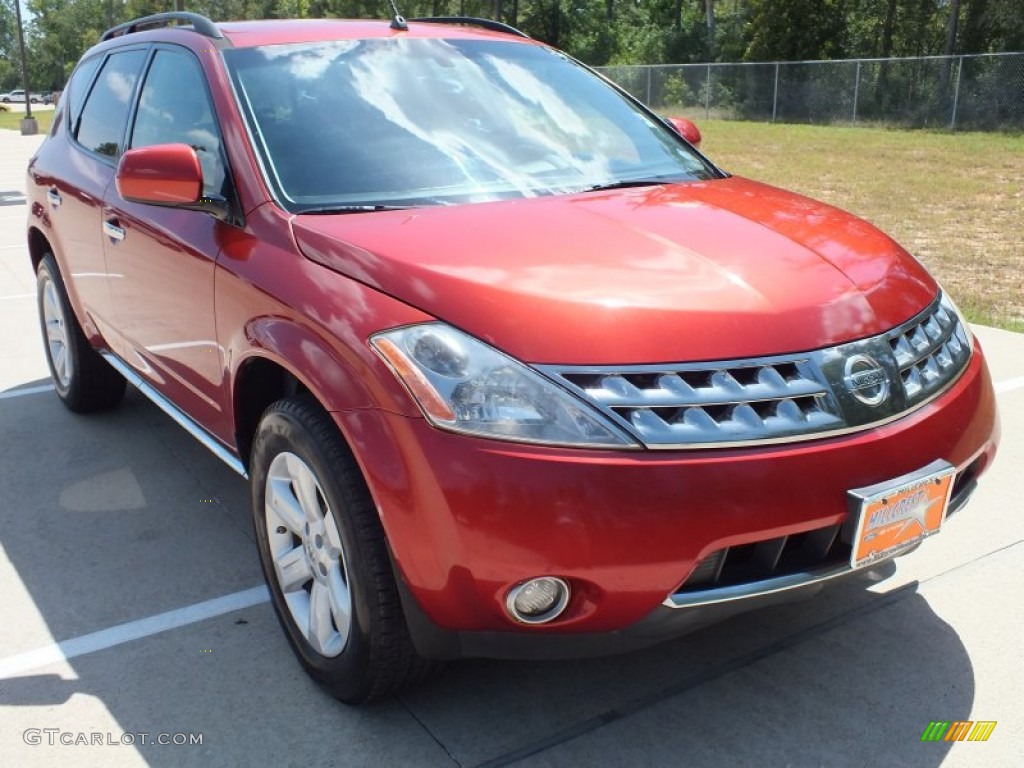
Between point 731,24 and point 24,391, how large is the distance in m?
45.1

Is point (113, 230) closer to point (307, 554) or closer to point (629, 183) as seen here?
point (307, 554)

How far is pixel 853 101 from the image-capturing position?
2744 cm

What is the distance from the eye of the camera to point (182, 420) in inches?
143

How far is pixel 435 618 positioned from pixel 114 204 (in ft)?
8.07

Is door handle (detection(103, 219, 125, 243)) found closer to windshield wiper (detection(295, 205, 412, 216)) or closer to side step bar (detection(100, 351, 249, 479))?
side step bar (detection(100, 351, 249, 479))

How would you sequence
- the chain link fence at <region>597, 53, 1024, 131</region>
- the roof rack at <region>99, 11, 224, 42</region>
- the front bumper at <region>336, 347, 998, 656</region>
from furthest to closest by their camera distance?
1. the chain link fence at <region>597, 53, 1024, 131</region>
2. the roof rack at <region>99, 11, 224, 42</region>
3. the front bumper at <region>336, 347, 998, 656</region>

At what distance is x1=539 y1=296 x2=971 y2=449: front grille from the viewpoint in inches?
85.6

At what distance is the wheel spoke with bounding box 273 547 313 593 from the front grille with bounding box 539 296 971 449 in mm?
982

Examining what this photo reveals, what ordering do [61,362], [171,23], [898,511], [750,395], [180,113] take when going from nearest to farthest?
[750,395], [898,511], [180,113], [171,23], [61,362]

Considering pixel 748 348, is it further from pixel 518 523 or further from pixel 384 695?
pixel 384 695

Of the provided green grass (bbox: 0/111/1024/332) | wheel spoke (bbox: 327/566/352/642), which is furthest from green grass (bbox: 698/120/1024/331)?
wheel spoke (bbox: 327/566/352/642)

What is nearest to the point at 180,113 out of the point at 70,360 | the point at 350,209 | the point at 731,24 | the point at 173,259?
the point at 173,259

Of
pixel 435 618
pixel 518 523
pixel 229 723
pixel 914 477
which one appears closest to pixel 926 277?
pixel 914 477

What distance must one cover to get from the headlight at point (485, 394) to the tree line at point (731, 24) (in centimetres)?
3401
